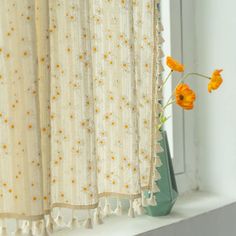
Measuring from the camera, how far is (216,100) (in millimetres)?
1516

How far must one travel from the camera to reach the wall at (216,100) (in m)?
1.47

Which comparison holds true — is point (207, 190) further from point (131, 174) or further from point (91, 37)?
point (91, 37)

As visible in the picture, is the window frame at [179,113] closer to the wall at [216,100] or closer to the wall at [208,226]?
the wall at [216,100]

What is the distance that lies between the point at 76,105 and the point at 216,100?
70 cm

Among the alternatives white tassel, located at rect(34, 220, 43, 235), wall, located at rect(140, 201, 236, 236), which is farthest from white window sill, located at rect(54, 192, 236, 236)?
white tassel, located at rect(34, 220, 43, 235)

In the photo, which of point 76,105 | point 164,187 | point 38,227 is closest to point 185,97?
point 164,187

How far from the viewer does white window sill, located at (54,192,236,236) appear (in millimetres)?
1132

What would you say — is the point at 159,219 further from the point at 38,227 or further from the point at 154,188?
the point at 38,227

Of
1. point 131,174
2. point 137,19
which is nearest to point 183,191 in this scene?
point 131,174

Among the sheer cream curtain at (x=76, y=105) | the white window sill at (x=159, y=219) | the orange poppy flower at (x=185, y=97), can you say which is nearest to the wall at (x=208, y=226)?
the white window sill at (x=159, y=219)

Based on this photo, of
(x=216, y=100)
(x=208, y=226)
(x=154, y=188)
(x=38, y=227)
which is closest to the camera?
(x=38, y=227)

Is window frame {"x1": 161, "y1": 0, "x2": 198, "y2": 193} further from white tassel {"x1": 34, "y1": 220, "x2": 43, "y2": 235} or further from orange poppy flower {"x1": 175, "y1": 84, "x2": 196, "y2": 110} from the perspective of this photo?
white tassel {"x1": 34, "y1": 220, "x2": 43, "y2": 235}

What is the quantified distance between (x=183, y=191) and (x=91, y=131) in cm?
71

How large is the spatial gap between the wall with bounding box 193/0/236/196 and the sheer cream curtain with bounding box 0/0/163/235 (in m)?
0.41
